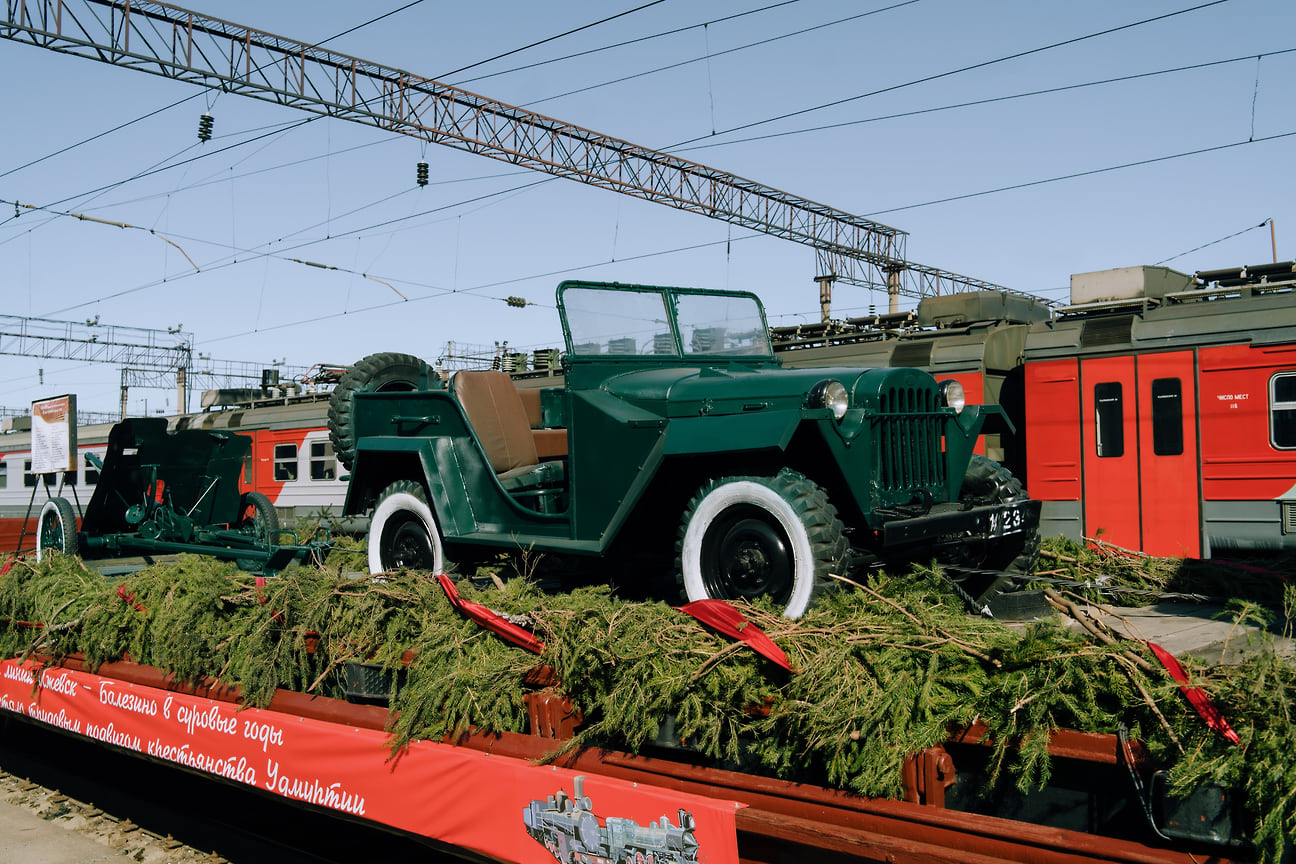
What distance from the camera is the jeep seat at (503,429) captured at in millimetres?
6004

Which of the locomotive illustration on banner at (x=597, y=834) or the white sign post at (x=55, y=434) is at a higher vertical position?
the white sign post at (x=55, y=434)

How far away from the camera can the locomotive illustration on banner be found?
3141 millimetres

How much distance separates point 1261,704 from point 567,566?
4101 millimetres

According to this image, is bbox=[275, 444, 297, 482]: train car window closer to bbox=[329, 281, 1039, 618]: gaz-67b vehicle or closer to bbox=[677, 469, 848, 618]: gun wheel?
bbox=[329, 281, 1039, 618]: gaz-67b vehicle

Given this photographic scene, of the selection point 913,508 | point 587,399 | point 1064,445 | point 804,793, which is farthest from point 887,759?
point 1064,445

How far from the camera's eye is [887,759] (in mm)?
2828

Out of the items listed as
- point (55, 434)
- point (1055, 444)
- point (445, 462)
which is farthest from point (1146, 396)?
point (55, 434)

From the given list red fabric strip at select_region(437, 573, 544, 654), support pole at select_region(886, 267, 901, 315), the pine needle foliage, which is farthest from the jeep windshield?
support pole at select_region(886, 267, 901, 315)

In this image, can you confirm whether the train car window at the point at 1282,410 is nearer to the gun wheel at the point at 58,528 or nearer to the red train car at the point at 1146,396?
the red train car at the point at 1146,396

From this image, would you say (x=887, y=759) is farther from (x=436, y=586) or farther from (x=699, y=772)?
(x=436, y=586)

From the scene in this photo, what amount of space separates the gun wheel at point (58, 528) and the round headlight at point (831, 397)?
6.52m

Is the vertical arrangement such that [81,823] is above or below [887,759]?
below

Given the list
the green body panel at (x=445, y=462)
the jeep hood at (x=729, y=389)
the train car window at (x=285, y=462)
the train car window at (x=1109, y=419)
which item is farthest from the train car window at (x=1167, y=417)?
the train car window at (x=285, y=462)

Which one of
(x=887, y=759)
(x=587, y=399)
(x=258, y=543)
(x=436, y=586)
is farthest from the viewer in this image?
(x=258, y=543)
